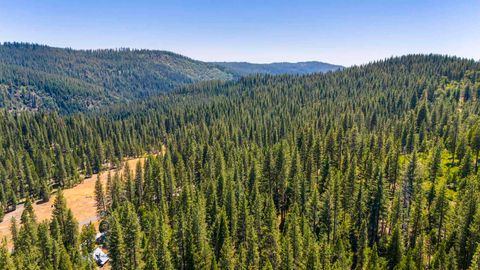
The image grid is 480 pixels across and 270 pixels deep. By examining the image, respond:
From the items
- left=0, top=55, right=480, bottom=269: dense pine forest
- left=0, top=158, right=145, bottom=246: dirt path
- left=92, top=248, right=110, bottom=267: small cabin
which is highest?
left=0, top=55, right=480, bottom=269: dense pine forest

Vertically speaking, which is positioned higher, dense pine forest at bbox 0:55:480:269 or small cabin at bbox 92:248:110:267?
dense pine forest at bbox 0:55:480:269

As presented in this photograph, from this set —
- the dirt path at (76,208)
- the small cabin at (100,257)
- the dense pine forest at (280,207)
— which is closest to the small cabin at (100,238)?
the dense pine forest at (280,207)

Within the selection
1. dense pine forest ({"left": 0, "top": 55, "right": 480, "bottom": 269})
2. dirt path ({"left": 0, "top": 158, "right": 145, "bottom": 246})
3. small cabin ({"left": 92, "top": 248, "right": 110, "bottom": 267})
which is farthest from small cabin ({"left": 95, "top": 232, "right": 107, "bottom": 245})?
dirt path ({"left": 0, "top": 158, "right": 145, "bottom": 246})

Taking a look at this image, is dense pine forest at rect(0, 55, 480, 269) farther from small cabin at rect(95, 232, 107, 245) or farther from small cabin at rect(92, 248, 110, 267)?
small cabin at rect(92, 248, 110, 267)

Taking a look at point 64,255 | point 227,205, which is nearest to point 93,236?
point 64,255

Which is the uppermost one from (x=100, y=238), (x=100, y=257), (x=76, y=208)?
(x=100, y=238)

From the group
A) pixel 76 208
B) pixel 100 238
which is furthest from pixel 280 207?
pixel 76 208

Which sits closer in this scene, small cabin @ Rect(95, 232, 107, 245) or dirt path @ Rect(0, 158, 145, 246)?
small cabin @ Rect(95, 232, 107, 245)

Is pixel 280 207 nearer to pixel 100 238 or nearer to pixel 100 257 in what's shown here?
pixel 100 257

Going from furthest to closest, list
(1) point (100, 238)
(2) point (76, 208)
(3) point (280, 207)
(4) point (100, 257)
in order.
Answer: (2) point (76, 208) → (3) point (280, 207) → (1) point (100, 238) → (4) point (100, 257)

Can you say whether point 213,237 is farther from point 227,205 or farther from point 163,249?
point 163,249

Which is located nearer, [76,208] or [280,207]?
[280,207]
